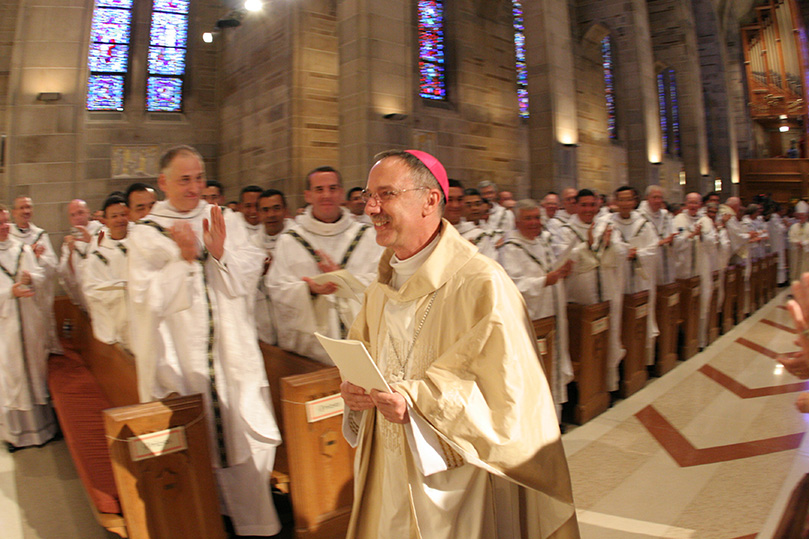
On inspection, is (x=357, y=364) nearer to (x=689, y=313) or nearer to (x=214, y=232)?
(x=214, y=232)

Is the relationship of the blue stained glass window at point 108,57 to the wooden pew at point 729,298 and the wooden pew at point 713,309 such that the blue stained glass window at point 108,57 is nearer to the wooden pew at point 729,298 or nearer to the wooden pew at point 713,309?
the wooden pew at point 713,309

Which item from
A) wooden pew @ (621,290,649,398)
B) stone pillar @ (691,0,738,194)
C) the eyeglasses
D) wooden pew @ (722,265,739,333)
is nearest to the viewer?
the eyeglasses

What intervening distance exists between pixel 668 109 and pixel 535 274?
65.4 ft

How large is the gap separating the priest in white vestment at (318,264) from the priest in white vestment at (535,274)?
66.6 inches

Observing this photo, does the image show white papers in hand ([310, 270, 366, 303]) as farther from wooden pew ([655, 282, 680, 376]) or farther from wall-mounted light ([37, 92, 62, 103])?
wall-mounted light ([37, 92, 62, 103])

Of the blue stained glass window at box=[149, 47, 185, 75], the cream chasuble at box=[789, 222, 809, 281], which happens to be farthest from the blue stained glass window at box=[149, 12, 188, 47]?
the cream chasuble at box=[789, 222, 809, 281]

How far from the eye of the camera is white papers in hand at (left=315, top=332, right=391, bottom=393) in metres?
1.50

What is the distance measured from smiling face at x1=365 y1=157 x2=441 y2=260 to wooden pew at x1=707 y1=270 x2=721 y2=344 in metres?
7.09

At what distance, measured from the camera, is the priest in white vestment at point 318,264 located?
3582 mm

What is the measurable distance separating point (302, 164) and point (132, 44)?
519cm

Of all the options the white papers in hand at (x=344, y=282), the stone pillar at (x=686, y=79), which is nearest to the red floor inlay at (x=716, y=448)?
the white papers in hand at (x=344, y=282)

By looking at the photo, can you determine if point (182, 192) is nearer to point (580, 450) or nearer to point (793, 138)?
point (580, 450)

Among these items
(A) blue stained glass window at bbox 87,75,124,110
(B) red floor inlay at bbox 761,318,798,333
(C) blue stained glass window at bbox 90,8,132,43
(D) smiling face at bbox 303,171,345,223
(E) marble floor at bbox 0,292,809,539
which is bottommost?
(E) marble floor at bbox 0,292,809,539

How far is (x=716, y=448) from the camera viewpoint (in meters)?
4.02
